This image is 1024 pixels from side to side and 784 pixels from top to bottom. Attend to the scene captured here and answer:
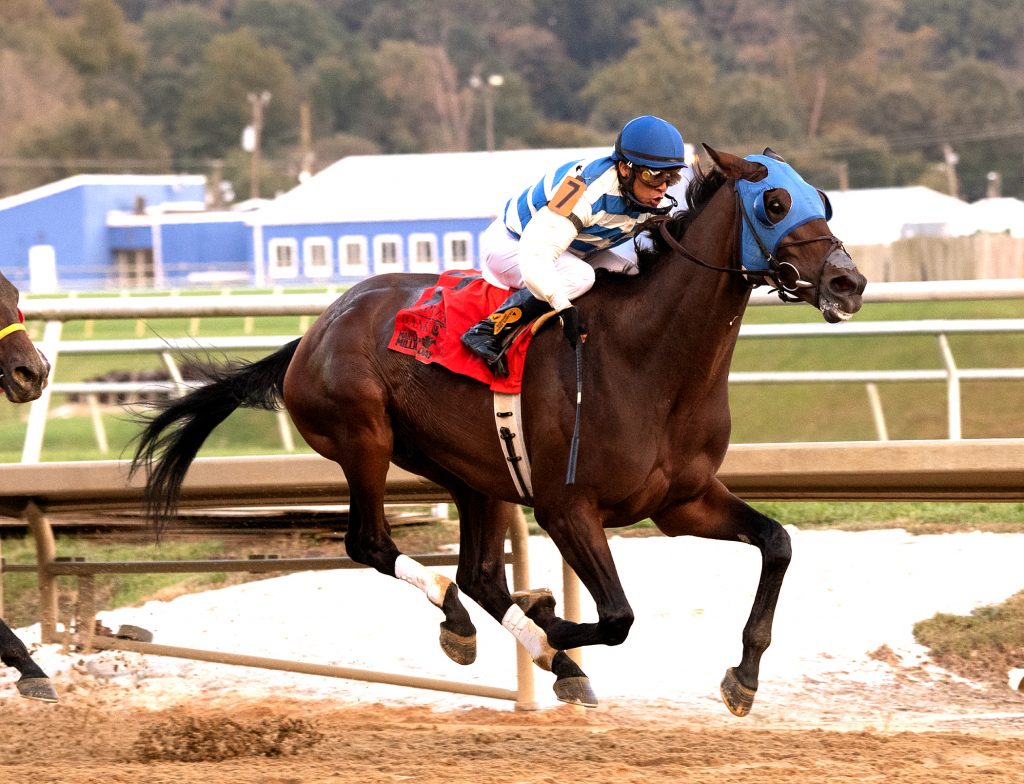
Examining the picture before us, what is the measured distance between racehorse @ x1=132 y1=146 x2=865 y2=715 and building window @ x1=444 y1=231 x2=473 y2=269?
98.2 ft

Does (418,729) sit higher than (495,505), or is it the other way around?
(495,505)

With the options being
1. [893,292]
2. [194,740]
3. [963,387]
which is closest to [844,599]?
[893,292]

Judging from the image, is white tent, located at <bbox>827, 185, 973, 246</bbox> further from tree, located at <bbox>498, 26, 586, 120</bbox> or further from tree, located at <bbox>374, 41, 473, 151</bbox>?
tree, located at <bbox>498, 26, 586, 120</bbox>

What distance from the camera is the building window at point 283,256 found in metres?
39.3

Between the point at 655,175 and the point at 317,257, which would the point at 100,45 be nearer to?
the point at 317,257

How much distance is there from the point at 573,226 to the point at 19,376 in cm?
169

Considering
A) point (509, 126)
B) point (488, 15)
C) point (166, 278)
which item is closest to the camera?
point (166, 278)

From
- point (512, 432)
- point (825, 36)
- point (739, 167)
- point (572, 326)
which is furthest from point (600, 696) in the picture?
point (825, 36)

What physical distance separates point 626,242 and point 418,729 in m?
1.63

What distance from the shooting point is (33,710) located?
17.3 ft

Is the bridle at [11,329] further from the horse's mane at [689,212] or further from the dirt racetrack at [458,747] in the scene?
the horse's mane at [689,212]

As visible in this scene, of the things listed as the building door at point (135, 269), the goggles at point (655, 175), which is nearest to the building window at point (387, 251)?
the building door at point (135, 269)

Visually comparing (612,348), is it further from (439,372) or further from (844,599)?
(844,599)

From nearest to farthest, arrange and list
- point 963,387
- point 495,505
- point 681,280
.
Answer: point 681,280, point 495,505, point 963,387
